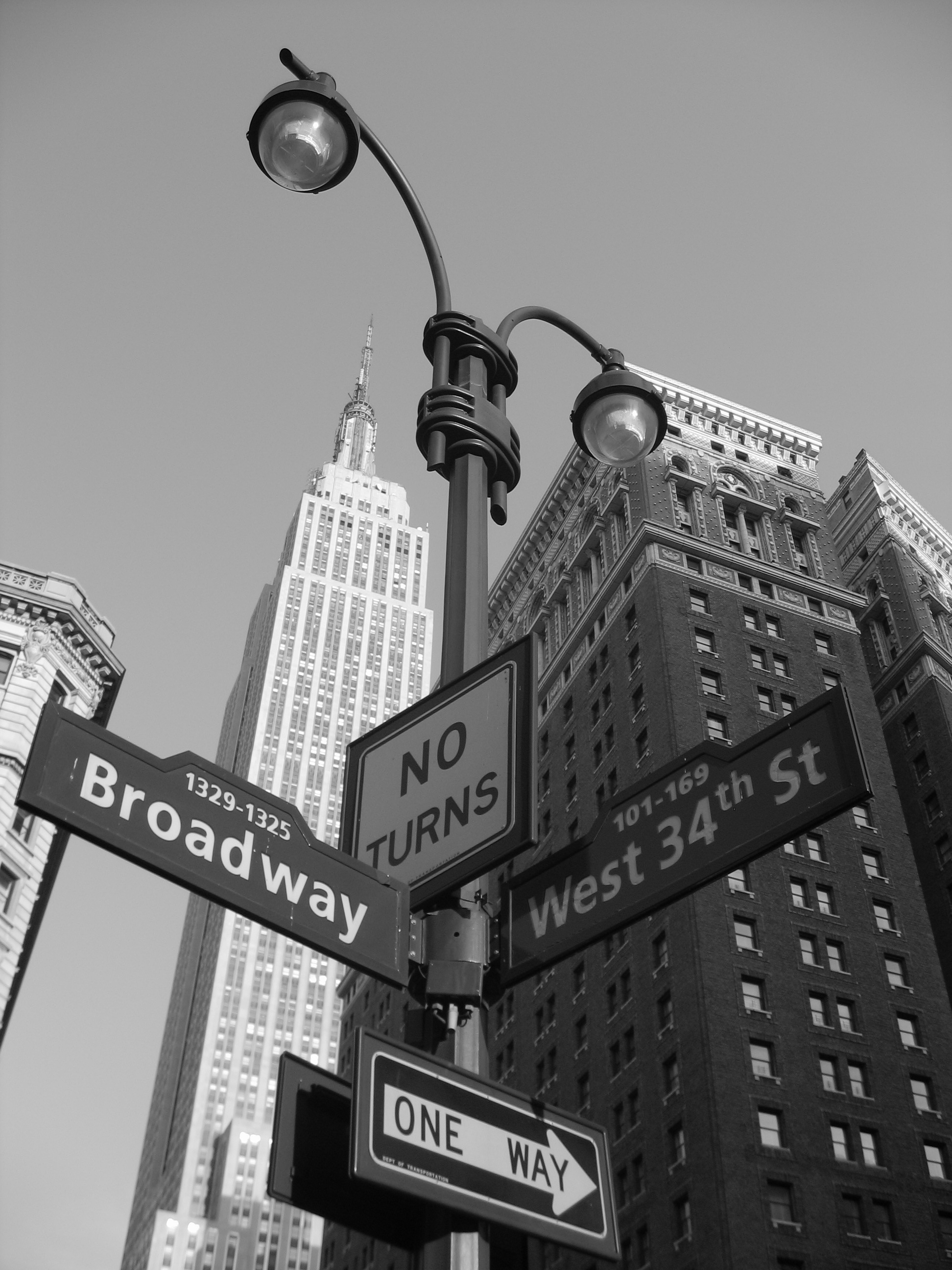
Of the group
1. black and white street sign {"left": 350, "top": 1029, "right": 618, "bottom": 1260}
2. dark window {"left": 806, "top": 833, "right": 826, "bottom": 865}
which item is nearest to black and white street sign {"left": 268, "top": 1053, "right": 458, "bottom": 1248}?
black and white street sign {"left": 350, "top": 1029, "right": 618, "bottom": 1260}

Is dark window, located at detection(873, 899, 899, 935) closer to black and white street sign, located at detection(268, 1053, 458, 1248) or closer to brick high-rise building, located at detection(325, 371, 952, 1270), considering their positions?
brick high-rise building, located at detection(325, 371, 952, 1270)

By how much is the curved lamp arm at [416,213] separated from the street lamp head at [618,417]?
4.78ft

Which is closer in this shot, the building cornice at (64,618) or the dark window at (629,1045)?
the building cornice at (64,618)

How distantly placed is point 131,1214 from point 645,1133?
6238 inches

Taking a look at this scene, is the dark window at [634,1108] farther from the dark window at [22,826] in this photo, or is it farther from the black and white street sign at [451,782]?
the black and white street sign at [451,782]

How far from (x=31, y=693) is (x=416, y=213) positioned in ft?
137

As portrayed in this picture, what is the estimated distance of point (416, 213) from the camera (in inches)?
389

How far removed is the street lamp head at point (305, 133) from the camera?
9359 mm

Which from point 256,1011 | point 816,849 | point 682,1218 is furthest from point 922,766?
point 256,1011

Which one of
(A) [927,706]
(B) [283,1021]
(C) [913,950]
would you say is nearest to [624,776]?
(C) [913,950]

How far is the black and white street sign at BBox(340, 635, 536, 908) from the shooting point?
6578 millimetres

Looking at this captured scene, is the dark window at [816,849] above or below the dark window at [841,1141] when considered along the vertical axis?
above

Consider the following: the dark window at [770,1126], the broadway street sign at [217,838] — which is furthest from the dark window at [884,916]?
Answer: the broadway street sign at [217,838]

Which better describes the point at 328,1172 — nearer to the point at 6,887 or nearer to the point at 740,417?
the point at 6,887
